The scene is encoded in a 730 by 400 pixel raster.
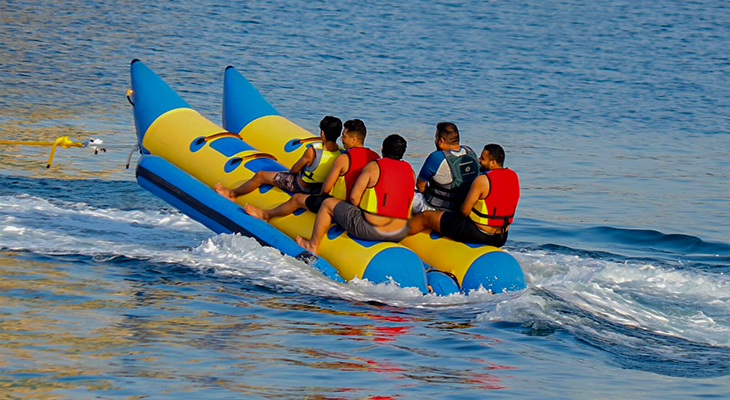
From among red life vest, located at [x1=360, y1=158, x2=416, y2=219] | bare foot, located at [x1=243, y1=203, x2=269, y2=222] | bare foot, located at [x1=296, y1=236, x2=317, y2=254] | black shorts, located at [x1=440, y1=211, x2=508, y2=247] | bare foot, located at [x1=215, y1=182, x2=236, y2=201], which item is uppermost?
red life vest, located at [x1=360, y1=158, x2=416, y2=219]

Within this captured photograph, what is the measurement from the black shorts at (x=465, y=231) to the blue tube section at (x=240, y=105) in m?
2.52

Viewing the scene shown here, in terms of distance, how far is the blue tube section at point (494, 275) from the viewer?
5.91 metres

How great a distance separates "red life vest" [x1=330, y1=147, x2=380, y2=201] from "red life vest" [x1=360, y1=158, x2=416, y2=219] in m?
0.22

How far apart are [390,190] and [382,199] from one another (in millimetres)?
77

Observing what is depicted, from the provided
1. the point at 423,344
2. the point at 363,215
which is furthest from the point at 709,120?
the point at 423,344

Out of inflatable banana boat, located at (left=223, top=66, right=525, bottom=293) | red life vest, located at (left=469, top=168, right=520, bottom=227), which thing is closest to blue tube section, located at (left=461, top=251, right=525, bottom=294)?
inflatable banana boat, located at (left=223, top=66, right=525, bottom=293)

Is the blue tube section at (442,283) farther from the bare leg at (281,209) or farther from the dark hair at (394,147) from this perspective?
the bare leg at (281,209)

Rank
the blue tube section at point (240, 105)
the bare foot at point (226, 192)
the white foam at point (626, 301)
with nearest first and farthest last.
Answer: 1. the white foam at point (626, 301)
2. the bare foot at point (226, 192)
3. the blue tube section at point (240, 105)

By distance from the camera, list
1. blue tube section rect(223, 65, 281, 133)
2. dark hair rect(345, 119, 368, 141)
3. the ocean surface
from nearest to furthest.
Result: the ocean surface → dark hair rect(345, 119, 368, 141) → blue tube section rect(223, 65, 281, 133)

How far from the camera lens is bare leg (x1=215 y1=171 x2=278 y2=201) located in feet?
22.4

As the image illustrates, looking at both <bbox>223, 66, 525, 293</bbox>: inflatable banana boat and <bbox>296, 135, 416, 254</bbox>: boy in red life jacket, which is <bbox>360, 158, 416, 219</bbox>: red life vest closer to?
<bbox>296, 135, 416, 254</bbox>: boy in red life jacket

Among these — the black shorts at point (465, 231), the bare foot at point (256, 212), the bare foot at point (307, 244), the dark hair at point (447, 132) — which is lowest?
the bare foot at point (307, 244)

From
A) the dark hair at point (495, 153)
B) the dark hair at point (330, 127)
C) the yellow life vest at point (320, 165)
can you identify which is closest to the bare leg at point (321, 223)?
the yellow life vest at point (320, 165)

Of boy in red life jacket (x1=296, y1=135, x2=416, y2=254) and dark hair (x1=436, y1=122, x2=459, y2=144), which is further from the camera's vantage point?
dark hair (x1=436, y1=122, x2=459, y2=144)
